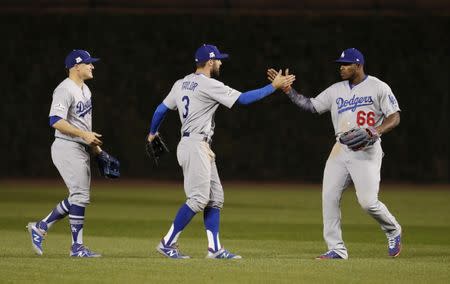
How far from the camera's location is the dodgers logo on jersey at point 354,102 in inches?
413

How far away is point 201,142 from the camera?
10352 mm

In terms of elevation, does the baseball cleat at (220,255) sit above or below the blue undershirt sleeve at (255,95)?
below

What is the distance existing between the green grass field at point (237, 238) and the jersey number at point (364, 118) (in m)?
1.32

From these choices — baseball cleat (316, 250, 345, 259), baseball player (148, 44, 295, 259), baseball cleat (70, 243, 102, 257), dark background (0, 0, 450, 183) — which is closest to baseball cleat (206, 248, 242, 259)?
baseball player (148, 44, 295, 259)

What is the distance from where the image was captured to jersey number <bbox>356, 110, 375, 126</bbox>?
10.5 meters

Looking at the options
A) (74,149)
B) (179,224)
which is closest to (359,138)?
(179,224)

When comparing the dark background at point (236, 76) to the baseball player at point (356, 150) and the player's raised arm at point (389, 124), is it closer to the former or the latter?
the baseball player at point (356, 150)

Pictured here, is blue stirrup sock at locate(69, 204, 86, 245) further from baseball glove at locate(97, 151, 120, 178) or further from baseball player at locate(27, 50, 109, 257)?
baseball glove at locate(97, 151, 120, 178)

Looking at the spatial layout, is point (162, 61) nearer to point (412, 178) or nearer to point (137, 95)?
point (137, 95)

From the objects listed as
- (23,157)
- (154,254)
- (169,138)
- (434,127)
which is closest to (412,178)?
(434,127)

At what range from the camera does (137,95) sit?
23.8m

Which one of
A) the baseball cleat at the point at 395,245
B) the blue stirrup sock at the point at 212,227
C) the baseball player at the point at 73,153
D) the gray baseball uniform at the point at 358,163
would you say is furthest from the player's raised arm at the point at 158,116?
the baseball cleat at the point at 395,245

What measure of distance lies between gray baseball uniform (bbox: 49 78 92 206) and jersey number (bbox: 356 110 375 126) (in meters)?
2.67

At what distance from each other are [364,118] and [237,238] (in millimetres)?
3223
